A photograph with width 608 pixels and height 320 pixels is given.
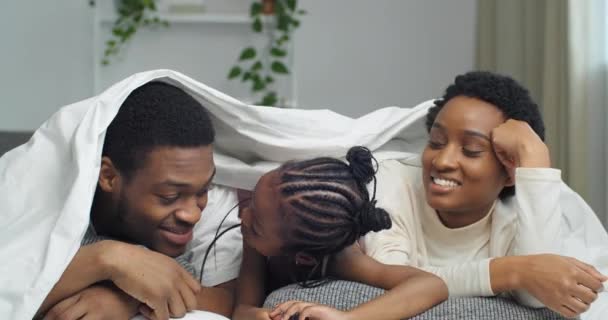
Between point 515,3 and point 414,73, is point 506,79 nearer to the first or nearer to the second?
point 515,3

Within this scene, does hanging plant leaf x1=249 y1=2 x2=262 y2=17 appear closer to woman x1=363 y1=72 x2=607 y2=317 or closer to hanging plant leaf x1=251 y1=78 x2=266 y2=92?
hanging plant leaf x1=251 y1=78 x2=266 y2=92

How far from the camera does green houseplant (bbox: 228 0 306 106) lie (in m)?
3.73

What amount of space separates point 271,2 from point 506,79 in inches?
96.4

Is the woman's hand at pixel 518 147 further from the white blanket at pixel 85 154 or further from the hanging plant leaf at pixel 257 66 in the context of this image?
the hanging plant leaf at pixel 257 66

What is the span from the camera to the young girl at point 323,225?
1.25 meters

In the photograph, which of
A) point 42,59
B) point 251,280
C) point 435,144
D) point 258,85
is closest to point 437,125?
point 435,144

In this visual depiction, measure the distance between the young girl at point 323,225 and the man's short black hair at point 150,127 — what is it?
0.15 meters

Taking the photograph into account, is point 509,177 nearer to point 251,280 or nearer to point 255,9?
point 251,280

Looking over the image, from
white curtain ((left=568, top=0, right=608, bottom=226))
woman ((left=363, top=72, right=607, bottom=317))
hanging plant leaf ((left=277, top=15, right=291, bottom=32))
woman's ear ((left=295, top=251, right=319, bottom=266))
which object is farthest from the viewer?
Answer: hanging plant leaf ((left=277, top=15, right=291, bottom=32))

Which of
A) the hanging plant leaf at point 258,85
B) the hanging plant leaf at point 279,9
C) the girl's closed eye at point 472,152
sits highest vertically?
the hanging plant leaf at point 279,9

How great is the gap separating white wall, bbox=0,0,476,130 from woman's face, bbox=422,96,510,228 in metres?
2.40

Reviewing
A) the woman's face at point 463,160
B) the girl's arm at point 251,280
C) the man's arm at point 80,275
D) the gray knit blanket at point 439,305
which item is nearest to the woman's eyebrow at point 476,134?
the woman's face at point 463,160

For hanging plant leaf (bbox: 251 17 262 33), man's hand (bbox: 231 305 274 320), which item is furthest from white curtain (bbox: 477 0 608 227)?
man's hand (bbox: 231 305 274 320)

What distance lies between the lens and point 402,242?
4.65 feet
